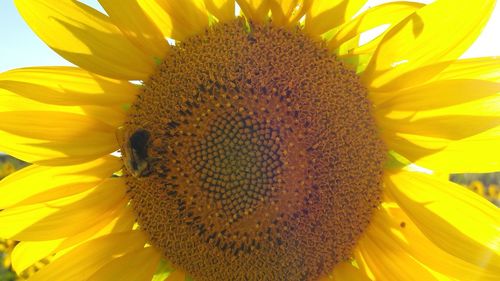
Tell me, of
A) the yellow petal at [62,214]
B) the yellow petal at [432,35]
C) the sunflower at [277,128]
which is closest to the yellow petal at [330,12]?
the sunflower at [277,128]

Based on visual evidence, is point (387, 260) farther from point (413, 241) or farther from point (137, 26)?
point (137, 26)

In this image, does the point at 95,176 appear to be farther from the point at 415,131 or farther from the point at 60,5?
the point at 415,131

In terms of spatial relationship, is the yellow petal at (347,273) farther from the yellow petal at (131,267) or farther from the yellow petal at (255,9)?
the yellow petal at (255,9)

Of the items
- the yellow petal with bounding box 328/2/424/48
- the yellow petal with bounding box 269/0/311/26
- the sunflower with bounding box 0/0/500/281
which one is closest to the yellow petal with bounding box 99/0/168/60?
the sunflower with bounding box 0/0/500/281

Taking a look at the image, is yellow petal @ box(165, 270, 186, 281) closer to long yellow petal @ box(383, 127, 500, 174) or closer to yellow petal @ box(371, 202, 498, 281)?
yellow petal @ box(371, 202, 498, 281)

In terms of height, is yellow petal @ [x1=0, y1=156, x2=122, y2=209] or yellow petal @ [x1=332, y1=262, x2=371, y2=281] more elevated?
yellow petal @ [x1=0, y1=156, x2=122, y2=209]

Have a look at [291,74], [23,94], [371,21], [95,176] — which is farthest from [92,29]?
[371,21]
